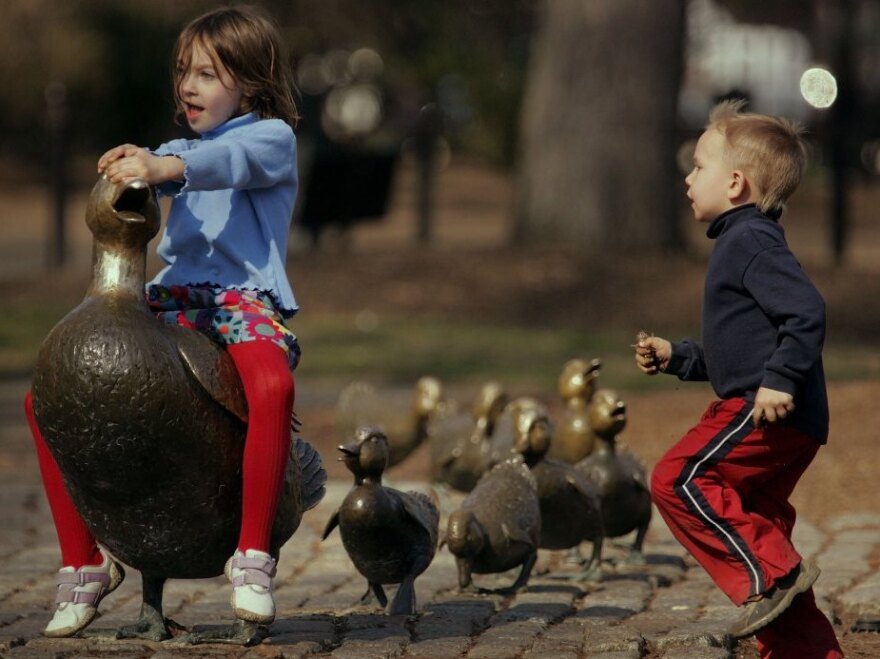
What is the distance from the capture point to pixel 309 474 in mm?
4551

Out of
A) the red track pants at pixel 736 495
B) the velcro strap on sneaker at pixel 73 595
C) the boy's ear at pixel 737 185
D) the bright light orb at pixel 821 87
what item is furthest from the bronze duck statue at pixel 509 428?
the bright light orb at pixel 821 87

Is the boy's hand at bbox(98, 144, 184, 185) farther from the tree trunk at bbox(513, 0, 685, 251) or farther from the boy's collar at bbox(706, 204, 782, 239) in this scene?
the tree trunk at bbox(513, 0, 685, 251)

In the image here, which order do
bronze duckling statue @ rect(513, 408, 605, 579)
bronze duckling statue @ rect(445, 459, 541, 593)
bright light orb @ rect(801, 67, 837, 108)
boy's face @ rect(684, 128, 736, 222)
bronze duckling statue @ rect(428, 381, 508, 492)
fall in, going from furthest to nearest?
bright light orb @ rect(801, 67, 837, 108), bronze duckling statue @ rect(428, 381, 508, 492), bronze duckling statue @ rect(513, 408, 605, 579), bronze duckling statue @ rect(445, 459, 541, 593), boy's face @ rect(684, 128, 736, 222)

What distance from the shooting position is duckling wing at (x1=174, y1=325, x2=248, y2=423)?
402 centimetres

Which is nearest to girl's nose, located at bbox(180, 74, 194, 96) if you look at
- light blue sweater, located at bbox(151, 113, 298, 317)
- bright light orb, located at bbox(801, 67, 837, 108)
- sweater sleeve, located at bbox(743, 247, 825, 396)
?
light blue sweater, located at bbox(151, 113, 298, 317)

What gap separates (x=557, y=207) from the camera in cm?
1466

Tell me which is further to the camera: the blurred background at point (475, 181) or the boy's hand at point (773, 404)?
the blurred background at point (475, 181)

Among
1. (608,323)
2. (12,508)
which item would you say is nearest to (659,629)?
(12,508)

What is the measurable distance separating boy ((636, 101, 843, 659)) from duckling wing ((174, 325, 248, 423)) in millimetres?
1064

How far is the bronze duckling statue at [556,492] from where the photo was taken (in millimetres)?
5480

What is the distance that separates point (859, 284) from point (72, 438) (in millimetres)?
11040

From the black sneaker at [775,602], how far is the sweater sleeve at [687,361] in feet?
1.89

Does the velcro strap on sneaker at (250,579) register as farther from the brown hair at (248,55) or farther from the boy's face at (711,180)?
the boy's face at (711,180)

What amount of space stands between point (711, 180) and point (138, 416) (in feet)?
5.22
